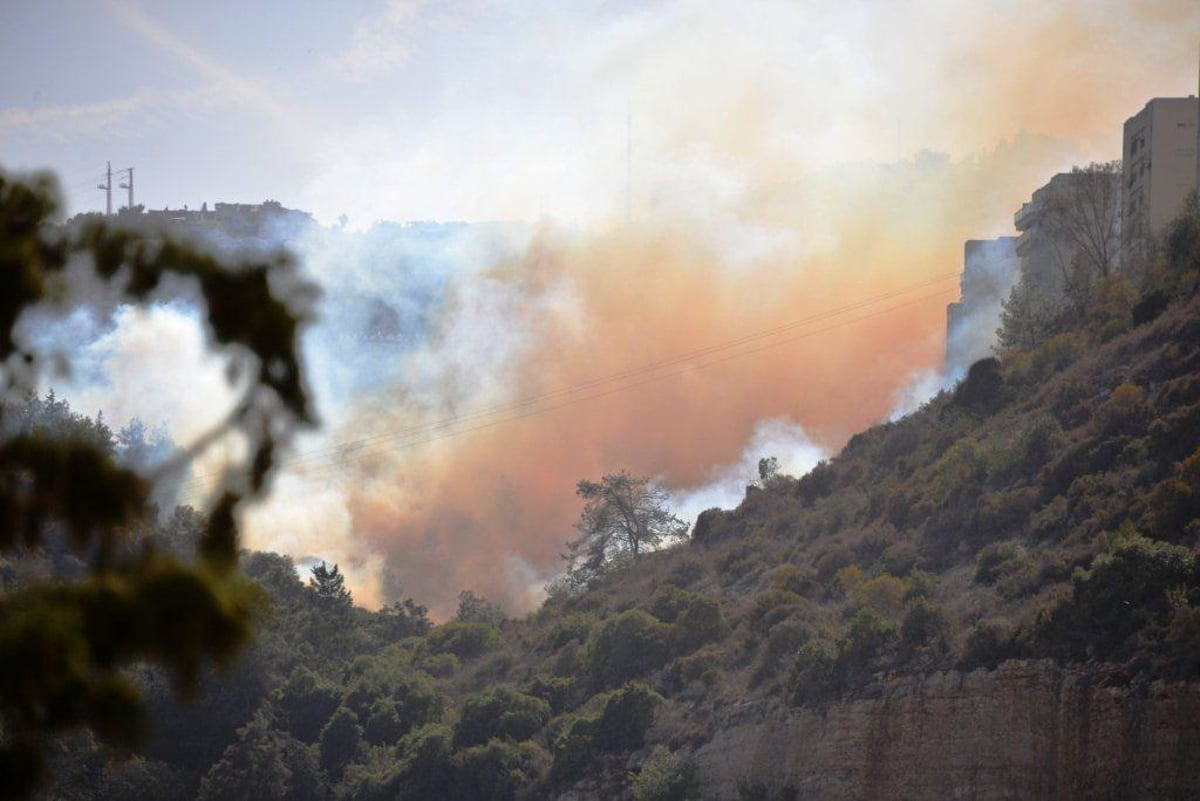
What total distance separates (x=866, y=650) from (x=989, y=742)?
32.3ft

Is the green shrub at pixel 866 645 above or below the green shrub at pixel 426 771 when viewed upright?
above

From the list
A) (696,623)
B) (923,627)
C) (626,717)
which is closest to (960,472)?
(696,623)

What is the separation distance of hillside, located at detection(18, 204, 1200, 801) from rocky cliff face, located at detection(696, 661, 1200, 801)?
82 mm

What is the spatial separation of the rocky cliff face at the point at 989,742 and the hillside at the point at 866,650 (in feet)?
0.27

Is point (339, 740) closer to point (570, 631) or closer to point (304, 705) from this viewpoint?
point (304, 705)

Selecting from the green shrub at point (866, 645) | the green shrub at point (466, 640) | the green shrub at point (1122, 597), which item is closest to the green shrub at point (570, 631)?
the green shrub at point (466, 640)

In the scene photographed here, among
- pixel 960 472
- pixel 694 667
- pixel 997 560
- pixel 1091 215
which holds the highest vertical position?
pixel 1091 215

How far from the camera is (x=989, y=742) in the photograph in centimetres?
4597

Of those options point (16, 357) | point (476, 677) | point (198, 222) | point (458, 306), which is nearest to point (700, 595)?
point (476, 677)

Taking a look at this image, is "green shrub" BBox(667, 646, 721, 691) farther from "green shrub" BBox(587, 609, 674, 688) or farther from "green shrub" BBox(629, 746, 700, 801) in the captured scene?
"green shrub" BBox(629, 746, 700, 801)

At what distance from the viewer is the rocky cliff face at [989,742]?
41.2 m

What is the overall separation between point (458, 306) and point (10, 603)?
145 metres

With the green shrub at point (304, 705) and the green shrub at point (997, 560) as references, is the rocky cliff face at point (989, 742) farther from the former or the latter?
the green shrub at point (304, 705)

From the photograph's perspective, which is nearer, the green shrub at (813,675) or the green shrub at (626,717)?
the green shrub at (813,675)
